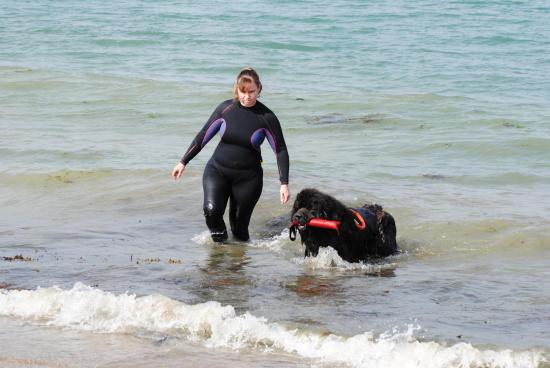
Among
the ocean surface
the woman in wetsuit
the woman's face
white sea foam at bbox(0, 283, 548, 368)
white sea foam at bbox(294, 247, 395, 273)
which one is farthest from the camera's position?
the woman in wetsuit

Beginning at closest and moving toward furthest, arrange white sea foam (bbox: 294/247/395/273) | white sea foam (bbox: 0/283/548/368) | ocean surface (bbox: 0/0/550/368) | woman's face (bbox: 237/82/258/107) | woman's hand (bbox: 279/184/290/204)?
white sea foam (bbox: 0/283/548/368)
ocean surface (bbox: 0/0/550/368)
white sea foam (bbox: 294/247/395/273)
woman's hand (bbox: 279/184/290/204)
woman's face (bbox: 237/82/258/107)

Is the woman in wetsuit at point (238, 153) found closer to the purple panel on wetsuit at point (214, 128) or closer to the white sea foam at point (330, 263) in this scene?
the purple panel on wetsuit at point (214, 128)

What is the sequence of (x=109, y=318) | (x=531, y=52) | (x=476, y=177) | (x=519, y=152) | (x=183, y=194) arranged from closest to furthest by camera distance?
(x=109, y=318) → (x=183, y=194) → (x=476, y=177) → (x=519, y=152) → (x=531, y=52)

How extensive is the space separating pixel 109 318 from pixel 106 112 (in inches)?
512

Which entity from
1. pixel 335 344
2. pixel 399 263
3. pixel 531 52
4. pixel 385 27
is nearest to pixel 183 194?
pixel 399 263

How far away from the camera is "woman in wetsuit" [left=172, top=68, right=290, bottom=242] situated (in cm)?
897

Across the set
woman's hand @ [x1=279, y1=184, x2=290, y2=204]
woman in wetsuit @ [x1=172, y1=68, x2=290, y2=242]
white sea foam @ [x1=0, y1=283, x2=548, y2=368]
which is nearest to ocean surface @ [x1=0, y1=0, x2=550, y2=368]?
white sea foam @ [x1=0, y1=283, x2=548, y2=368]

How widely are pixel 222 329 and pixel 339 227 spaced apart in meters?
2.18

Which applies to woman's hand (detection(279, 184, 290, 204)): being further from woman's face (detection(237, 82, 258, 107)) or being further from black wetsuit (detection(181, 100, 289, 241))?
woman's face (detection(237, 82, 258, 107))

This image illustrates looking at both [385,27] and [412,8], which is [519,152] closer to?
[385,27]

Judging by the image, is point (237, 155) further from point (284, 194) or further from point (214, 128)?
point (284, 194)

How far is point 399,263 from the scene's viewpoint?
8.91 m

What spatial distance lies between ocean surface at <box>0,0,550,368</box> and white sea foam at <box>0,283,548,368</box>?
0.02 meters

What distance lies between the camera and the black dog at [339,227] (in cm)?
809
